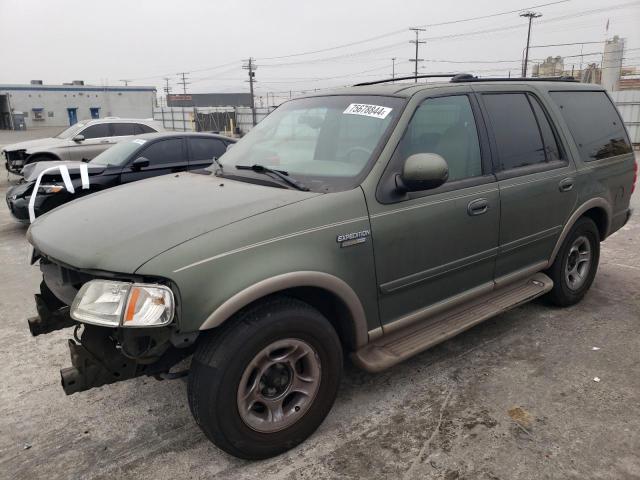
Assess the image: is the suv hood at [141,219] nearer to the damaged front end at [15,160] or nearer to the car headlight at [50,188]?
the car headlight at [50,188]

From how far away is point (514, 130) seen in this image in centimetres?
371

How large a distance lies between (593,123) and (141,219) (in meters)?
3.89

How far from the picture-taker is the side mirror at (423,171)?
9.02 feet

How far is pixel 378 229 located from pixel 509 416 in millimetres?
1360

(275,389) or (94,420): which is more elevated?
(275,389)

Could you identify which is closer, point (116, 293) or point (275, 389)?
point (116, 293)

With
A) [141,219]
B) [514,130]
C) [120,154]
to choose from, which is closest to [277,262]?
[141,219]

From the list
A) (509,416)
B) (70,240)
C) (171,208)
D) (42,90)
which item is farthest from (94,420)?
(42,90)

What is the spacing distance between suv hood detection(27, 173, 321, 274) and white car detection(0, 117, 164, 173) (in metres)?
9.00

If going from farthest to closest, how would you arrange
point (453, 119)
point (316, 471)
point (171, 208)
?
1. point (453, 119)
2. point (171, 208)
3. point (316, 471)

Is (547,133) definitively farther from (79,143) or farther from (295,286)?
(79,143)

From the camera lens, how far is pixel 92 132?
42.8 feet

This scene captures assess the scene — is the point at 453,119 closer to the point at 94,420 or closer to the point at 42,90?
the point at 94,420

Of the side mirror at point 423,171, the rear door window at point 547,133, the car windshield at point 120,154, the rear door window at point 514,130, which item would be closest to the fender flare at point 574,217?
the rear door window at point 547,133
